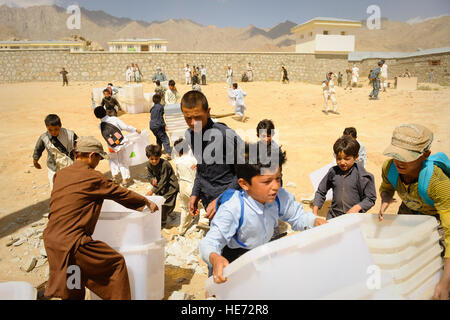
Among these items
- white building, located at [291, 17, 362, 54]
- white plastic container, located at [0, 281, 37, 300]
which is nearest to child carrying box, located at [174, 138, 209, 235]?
white plastic container, located at [0, 281, 37, 300]

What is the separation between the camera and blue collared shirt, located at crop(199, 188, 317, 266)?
1.58 m

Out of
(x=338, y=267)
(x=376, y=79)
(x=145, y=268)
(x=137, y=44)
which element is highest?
(x=137, y=44)

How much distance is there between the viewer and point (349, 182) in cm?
270

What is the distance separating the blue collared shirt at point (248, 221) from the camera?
158 centimetres

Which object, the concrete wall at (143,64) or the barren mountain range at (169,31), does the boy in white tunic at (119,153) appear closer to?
the concrete wall at (143,64)

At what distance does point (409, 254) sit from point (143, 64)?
24.4 m

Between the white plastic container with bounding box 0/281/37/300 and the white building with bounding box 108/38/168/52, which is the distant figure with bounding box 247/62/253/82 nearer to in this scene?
the white plastic container with bounding box 0/281/37/300

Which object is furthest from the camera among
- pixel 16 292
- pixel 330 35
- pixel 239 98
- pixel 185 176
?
pixel 330 35

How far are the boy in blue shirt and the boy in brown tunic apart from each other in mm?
908

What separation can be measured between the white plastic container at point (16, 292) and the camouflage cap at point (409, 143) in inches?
85.6

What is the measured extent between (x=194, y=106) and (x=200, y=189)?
2.44 ft

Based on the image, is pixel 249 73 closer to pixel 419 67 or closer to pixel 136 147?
pixel 419 67

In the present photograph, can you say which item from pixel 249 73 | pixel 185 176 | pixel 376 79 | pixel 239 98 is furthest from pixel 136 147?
pixel 249 73

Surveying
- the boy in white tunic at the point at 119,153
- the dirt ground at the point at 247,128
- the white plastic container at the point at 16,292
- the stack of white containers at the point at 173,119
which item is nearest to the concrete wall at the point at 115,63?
the dirt ground at the point at 247,128
